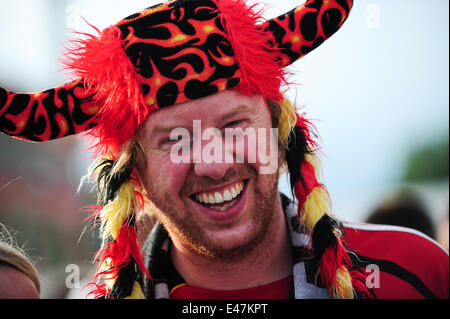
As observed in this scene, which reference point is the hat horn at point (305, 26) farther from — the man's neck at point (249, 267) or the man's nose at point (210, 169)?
the man's neck at point (249, 267)

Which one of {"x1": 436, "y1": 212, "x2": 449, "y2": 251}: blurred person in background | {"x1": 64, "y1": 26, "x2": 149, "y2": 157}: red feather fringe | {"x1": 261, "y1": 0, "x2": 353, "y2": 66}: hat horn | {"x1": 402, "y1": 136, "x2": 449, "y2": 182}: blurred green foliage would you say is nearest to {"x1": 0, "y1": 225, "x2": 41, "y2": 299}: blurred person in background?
{"x1": 64, "y1": 26, "x2": 149, "y2": 157}: red feather fringe

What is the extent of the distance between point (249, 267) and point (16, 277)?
3.15ft

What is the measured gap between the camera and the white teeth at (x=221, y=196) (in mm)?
1759

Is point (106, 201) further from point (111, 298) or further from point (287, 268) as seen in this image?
point (287, 268)

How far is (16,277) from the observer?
157 centimetres

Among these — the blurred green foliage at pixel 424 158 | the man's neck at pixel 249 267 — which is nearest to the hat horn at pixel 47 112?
the man's neck at pixel 249 267

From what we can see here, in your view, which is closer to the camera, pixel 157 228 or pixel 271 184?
pixel 271 184

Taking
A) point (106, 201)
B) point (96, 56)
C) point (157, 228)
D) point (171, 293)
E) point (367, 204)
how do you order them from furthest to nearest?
point (367, 204) < point (157, 228) < point (171, 293) < point (106, 201) < point (96, 56)

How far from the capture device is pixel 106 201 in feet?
5.91

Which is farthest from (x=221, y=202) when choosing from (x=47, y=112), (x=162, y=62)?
(x=47, y=112)

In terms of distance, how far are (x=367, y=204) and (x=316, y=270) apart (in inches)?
84.1

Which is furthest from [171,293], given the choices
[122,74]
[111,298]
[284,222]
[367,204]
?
[367,204]

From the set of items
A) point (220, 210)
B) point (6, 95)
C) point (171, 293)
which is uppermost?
point (6, 95)

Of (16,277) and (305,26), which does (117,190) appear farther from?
(305,26)
